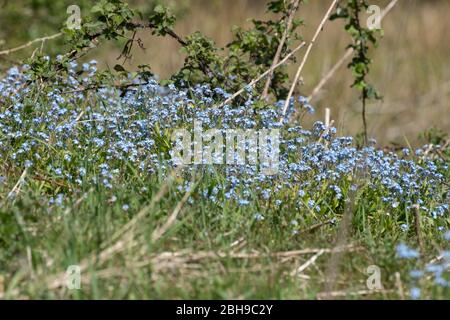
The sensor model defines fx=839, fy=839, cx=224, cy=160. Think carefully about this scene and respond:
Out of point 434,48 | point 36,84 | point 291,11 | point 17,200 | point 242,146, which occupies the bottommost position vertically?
point 17,200

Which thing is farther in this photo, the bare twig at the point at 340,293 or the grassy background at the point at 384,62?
the grassy background at the point at 384,62

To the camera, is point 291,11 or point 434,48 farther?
point 434,48

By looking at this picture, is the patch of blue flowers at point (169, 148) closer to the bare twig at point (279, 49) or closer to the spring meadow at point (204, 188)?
the spring meadow at point (204, 188)

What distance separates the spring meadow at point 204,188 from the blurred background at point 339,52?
308cm

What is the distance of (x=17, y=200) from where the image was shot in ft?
13.2

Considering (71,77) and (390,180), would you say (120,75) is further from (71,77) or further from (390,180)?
(390,180)

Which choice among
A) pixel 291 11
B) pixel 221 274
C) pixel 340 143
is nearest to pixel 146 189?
pixel 221 274

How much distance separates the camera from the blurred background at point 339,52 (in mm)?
9281

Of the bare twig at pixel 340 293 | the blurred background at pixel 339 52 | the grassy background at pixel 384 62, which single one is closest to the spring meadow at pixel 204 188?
the bare twig at pixel 340 293

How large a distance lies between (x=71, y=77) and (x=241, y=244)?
230 centimetres

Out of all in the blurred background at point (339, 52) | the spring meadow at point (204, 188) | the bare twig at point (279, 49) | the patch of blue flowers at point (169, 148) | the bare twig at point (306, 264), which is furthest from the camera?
the blurred background at point (339, 52)

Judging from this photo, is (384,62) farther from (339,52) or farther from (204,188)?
(204,188)

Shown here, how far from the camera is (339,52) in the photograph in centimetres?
1148

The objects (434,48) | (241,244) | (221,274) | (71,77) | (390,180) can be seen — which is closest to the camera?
(221,274)
